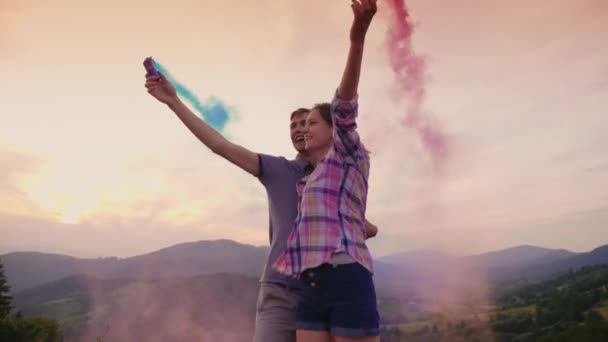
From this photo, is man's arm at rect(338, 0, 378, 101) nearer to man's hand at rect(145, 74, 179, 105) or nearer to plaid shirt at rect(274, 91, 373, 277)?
plaid shirt at rect(274, 91, 373, 277)

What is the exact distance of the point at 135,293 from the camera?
602ft

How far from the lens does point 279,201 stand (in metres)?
4.04

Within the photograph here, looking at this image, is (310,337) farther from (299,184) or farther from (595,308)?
(595,308)

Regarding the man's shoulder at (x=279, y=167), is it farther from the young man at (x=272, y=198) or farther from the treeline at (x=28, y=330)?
the treeline at (x=28, y=330)

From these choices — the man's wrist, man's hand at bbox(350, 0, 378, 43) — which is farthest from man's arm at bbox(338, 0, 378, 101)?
the man's wrist

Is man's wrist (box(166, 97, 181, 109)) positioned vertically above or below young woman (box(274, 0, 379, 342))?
above

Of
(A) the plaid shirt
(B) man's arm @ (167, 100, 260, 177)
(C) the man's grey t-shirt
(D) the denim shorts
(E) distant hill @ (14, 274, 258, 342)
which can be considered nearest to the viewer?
(D) the denim shorts

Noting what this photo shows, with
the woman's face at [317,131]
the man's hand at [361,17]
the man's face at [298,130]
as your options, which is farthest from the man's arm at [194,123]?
the man's hand at [361,17]

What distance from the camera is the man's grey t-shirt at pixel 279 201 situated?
3924mm

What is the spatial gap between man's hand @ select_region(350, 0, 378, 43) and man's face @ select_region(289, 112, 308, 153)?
4.99 ft

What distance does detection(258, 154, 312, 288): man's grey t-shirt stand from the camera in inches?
154

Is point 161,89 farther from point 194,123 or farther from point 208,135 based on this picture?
point 208,135

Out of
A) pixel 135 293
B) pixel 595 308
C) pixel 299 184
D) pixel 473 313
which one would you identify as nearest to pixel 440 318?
pixel 473 313

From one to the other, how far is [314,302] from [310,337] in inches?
8.1
